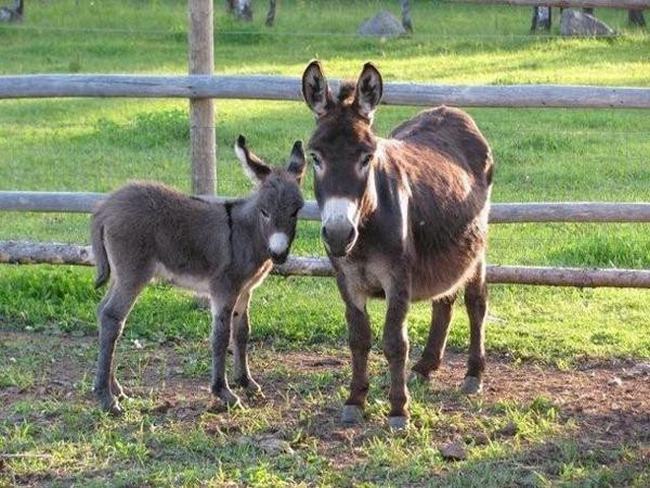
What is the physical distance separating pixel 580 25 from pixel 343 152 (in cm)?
2058

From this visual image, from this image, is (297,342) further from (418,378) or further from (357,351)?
(357,351)

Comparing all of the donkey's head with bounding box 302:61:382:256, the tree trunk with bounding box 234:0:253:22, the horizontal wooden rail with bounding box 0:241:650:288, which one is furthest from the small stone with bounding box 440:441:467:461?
the tree trunk with bounding box 234:0:253:22

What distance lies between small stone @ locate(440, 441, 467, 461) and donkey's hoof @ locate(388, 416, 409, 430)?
0.36m

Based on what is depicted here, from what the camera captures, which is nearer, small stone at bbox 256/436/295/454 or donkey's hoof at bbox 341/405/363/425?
small stone at bbox 256/436/295/454

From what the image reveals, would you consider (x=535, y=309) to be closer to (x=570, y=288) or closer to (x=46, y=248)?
(x=570, y=288)

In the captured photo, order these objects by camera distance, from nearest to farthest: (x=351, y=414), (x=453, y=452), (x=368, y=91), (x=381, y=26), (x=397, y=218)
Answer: (x=453, y=452) < (x=368, y=91) < (x=397, y=218) < (x=351, y=414) < (x=381, y=26)

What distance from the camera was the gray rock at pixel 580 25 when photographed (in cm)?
2512

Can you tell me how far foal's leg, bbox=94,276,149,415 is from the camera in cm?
654

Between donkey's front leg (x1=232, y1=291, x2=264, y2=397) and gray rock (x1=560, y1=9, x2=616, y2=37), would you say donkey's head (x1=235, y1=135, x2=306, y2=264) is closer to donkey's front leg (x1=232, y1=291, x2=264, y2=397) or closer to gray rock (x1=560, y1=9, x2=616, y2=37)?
donkey's front leg (x1=232, y1=291, x2=264, y2=397)

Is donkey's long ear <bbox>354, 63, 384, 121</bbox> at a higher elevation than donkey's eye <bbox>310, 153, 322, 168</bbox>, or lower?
higher

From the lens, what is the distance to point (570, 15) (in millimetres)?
25484

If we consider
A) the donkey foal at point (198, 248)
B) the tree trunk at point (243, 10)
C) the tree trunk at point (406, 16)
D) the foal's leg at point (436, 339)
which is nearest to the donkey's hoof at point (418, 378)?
the foal's leg at point (436, 339)

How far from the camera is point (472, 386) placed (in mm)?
6957

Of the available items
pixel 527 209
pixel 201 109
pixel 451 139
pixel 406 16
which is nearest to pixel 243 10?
pixel 406 16
